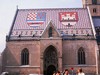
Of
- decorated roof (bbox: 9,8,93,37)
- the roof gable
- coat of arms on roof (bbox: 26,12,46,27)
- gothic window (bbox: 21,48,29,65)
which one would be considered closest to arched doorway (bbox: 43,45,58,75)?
the roof gable

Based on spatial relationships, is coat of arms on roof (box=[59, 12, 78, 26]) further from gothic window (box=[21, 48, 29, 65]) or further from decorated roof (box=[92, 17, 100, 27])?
gothic window (box=[21, 48, 29, 65])

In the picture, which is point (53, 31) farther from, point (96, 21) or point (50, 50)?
point (96, 21)

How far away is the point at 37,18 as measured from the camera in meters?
62.2

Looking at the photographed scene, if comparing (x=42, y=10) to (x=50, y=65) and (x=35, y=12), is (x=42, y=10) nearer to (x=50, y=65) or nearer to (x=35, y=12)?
(x=35, y=12)

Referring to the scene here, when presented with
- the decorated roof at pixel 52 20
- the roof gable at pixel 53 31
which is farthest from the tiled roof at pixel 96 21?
the roof gable at pixel 53 31

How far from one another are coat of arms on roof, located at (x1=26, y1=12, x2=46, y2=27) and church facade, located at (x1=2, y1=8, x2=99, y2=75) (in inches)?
64.9

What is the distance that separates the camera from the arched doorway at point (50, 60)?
56.4m

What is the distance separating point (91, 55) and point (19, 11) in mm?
20629

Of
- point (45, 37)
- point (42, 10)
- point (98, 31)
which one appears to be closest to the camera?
point (45, 37)

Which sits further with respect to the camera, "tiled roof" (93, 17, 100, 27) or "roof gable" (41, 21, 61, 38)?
"tiled roof" (93, 17, 100, 27)

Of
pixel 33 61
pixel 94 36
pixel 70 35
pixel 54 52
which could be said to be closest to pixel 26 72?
pixel 33 61

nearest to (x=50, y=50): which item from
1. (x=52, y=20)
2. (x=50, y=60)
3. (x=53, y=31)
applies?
(x=50, y=60)

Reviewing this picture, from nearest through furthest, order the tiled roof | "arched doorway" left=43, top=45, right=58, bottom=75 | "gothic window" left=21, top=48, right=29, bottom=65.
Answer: "arched doorway" left=43, top=45, right=58, bottom=75 < "gothic window" left=21, top=48, right=29, bottom=65 < the tiled roof

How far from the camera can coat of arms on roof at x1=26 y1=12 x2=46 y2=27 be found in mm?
61375
